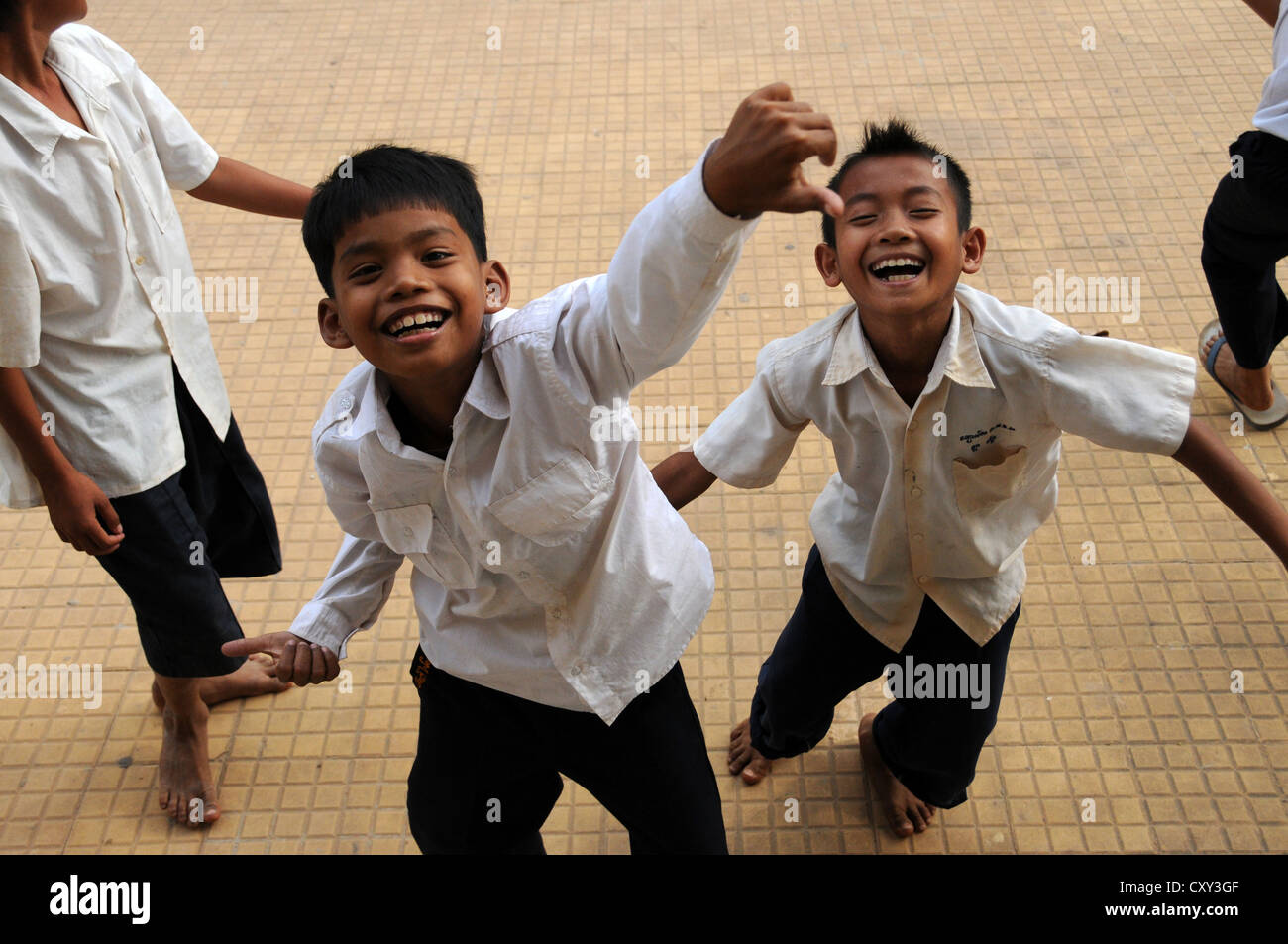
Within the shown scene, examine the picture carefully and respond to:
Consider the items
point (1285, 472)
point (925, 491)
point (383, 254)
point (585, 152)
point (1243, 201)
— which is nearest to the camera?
point (383, 254)

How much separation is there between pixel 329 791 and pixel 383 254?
4.04 feet

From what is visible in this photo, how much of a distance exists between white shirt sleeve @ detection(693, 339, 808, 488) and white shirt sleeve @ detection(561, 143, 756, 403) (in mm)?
488

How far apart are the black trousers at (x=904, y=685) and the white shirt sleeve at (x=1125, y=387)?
394mm

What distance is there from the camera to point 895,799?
2.12 m

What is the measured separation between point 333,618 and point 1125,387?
110 cm

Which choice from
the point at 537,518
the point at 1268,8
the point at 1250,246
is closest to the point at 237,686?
the point at 537,518

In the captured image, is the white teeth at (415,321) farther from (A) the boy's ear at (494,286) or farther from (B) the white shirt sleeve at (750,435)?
(B) the white shirt sleeve at (750,435)

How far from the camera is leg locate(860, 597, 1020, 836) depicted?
5.97 ft

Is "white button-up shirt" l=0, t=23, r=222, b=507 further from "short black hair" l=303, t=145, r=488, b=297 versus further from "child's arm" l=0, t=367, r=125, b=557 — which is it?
"short black hair" l=303, t=145, r=488, b=297

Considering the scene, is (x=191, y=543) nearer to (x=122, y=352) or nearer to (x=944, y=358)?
(x=122, y=352)

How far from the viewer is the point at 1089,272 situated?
320 cm

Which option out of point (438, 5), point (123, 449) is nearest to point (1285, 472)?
point (123, 449)

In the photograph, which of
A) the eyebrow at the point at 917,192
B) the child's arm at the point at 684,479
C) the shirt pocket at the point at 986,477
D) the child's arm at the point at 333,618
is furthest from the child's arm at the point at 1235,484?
the child's arm at the point at 333,618

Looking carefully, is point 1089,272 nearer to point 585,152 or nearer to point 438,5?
point 585,152
